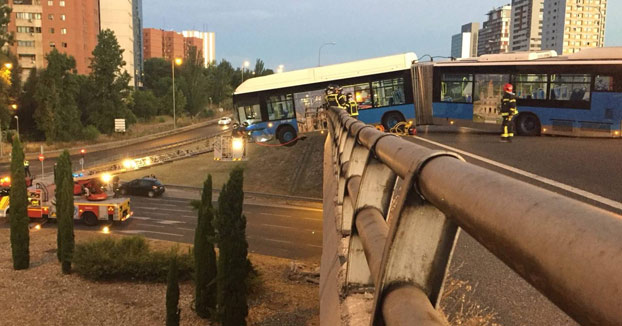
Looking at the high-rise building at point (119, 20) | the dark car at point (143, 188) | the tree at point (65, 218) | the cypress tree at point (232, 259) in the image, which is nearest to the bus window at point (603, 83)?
the cypress tree at point (232, 259)

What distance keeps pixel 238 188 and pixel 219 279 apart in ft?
11.9

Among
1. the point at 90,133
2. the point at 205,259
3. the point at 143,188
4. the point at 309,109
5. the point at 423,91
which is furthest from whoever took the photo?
the point at 90,133

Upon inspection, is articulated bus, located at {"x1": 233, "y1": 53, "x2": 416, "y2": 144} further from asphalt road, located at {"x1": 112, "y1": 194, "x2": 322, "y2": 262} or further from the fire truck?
the fire truck

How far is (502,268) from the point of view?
17.1ft

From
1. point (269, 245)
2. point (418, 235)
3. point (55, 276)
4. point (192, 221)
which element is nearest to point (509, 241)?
point (418, 235)

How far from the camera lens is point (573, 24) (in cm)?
15325

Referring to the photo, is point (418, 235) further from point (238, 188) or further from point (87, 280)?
point (87, 280)

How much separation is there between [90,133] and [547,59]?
57811 mm

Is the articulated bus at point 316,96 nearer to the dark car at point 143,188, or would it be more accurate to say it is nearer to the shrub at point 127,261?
the shrub at point 127,261

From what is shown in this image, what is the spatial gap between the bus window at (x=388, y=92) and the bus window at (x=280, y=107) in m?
5.06

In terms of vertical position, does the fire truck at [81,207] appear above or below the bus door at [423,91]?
below

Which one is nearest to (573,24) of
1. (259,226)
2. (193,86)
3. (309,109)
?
(193,86)

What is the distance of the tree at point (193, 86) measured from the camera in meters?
94.0

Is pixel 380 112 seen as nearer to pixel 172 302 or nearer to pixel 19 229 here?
pixel 172 302
